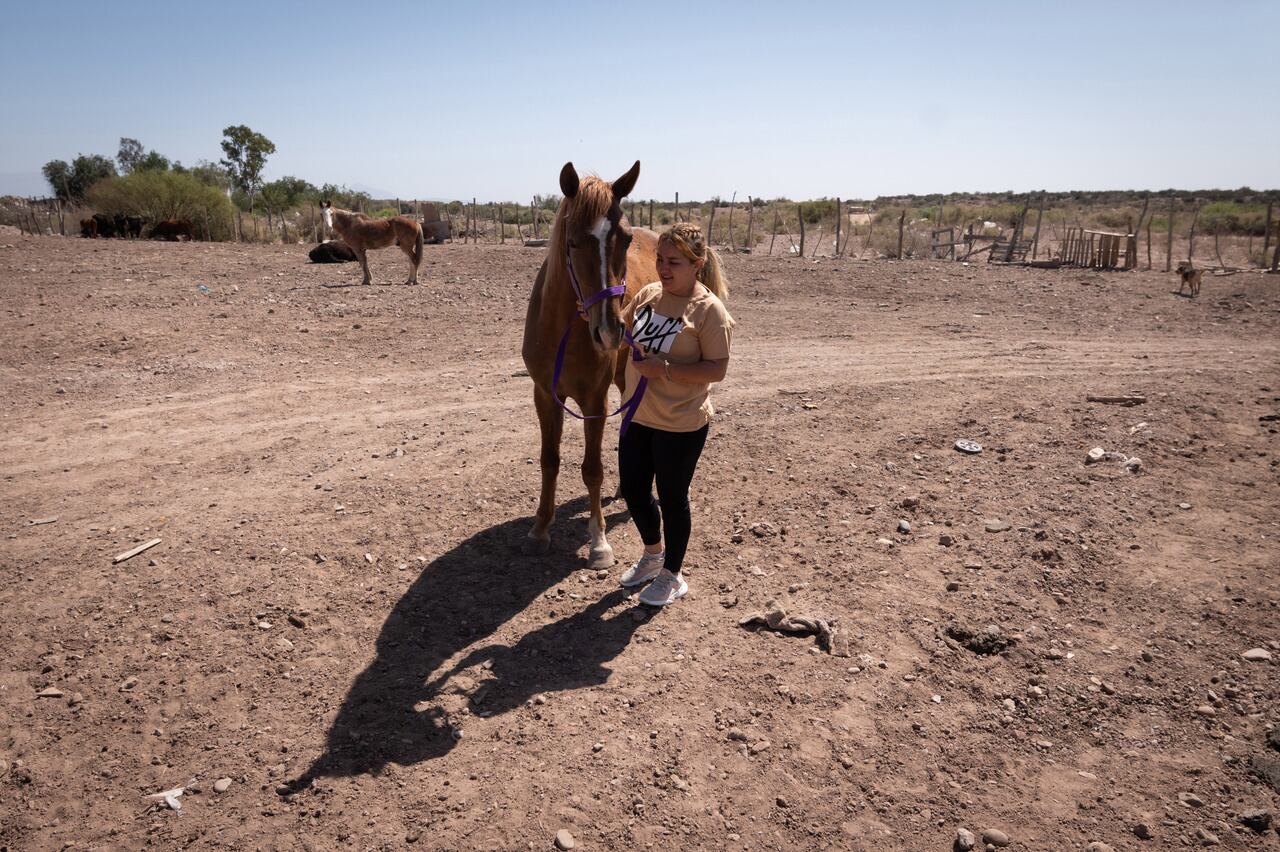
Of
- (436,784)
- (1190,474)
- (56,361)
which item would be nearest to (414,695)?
(436,784)

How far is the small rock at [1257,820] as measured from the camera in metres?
2.53

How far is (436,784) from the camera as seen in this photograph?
2.74 meters

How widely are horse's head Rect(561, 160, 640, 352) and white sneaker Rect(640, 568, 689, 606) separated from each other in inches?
50.3

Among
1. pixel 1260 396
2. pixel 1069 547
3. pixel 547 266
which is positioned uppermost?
pixel 547 266

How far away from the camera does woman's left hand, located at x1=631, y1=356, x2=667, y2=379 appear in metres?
3.32

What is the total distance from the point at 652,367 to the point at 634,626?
134 centimetres

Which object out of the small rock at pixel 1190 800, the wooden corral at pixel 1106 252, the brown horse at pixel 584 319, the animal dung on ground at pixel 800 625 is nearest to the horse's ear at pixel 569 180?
the brown horse at pixel 584 319

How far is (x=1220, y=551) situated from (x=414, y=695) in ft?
14.3

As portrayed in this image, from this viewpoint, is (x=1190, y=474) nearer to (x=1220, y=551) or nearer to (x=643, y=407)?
(x=1220, y=551)

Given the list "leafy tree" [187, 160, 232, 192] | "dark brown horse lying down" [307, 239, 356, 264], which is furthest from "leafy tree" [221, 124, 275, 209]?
"dark brown horse lying down" [307, 239, 356, 264]

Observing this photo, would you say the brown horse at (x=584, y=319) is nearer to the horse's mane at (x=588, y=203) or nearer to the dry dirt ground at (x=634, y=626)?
the horse's mane at (x=588, y=203)

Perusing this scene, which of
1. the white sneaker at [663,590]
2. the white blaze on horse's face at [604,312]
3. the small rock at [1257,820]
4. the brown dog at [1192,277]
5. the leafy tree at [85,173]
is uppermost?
the leafy tree at [85,173]

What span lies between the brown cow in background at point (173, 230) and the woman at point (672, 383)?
1037 inches

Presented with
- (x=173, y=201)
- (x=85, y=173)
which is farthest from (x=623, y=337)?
(x=85, y=173)
